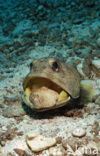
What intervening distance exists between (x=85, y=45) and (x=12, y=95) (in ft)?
8.36

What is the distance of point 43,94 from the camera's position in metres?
2.63

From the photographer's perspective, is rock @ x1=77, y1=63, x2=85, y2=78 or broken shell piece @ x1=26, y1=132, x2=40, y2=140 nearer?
broken shell piece @ x1=26, y1=132, x2=40, y2=140

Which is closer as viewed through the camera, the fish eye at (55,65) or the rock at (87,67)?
the fish eye at (55,65)

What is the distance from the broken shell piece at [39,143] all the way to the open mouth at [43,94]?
1.62 ft

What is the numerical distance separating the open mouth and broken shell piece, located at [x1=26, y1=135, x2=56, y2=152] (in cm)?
49

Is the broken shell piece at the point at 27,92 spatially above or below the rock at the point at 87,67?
above

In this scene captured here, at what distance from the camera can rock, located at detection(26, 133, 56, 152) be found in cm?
207

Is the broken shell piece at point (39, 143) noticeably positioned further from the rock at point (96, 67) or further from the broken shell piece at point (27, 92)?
the rock at point (96, 67)

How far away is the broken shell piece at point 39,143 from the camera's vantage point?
207 centimetres

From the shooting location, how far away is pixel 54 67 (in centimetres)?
257

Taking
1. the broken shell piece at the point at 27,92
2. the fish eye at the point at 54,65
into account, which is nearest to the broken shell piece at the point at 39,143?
A: the broken shell piece at the point at 27,92

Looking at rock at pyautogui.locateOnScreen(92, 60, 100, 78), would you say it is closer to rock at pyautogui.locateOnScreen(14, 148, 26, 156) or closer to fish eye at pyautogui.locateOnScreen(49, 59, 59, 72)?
fish eye at pyautogui.locateOnScreen(49, 59, 59, 72)

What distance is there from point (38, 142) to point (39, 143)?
0.08 feet

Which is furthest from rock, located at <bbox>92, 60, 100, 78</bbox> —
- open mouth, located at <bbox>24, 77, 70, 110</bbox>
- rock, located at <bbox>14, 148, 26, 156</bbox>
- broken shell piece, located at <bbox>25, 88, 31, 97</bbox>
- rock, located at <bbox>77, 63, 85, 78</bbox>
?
rock, located at <bbox>14, 148, 26, 156</bbox>
